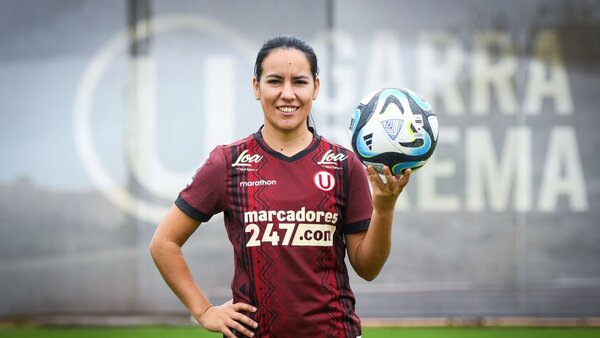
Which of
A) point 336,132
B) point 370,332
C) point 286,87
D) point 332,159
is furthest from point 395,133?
point 336,132

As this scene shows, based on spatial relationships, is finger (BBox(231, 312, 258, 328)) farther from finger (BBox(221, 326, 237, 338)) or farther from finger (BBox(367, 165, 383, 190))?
finger (BBox(367, 165, 383, 190))

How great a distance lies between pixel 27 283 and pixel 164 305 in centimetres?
126

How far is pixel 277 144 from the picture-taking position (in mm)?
2895

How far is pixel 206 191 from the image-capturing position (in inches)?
113

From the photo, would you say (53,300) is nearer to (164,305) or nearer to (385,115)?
(164,305)

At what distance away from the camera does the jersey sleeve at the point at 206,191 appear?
9.39 feet

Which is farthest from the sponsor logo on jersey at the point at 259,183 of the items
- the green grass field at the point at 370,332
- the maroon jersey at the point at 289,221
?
the green grass field at the point at 370,332

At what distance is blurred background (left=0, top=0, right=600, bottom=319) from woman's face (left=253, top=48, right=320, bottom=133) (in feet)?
14.4

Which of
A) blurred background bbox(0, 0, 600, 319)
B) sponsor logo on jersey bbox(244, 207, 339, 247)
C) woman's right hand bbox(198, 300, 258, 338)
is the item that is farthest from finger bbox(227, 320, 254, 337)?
blurred background bbox(0, 0, 600, 319)

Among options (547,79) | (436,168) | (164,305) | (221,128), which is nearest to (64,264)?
(164,305)

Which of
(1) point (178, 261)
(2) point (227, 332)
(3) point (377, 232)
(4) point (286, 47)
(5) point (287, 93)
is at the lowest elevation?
(2) point (227, 332)

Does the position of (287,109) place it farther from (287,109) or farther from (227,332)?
(227,332)

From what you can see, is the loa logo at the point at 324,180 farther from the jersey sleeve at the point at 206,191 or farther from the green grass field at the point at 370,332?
the green grass field at the point at 370,332

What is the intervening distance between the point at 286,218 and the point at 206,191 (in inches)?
12.3
